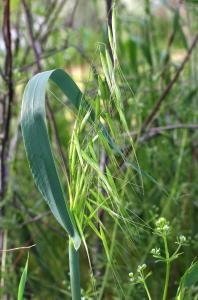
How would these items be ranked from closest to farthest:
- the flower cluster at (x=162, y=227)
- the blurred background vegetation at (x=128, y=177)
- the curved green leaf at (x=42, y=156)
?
the curved green leaf at (x=42, y=156), the flower cluster at (x=162, y=227), the blurred background vegetation at (x=128, y=177)

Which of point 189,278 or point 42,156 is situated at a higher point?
point 42,156

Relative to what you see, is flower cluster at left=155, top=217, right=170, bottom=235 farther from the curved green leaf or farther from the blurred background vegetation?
the blurred background vegetation

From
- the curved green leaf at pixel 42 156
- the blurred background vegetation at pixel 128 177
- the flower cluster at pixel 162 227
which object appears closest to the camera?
the curved green leaf at pixel 42 156

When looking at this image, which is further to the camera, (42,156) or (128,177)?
(128,177)

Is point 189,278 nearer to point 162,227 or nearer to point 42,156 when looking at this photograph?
point 162,227

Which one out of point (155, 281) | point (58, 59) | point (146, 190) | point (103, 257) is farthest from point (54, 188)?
point (58, 59)

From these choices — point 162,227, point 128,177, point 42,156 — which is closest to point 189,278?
point 162,227

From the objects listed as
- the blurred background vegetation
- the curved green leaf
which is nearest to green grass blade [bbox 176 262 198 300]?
the curved green leaf

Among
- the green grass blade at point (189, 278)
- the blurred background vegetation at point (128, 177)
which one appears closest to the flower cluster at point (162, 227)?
the green grass blade at point (189, 278)

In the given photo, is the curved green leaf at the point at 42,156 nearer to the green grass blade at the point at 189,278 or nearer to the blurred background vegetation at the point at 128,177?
the green grass blade at the point at 189,278
